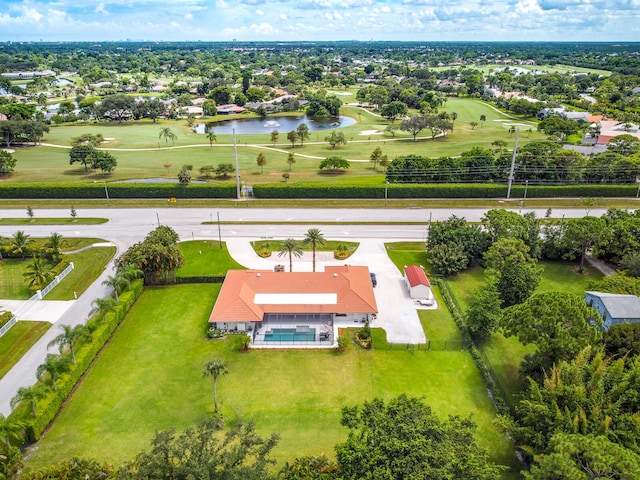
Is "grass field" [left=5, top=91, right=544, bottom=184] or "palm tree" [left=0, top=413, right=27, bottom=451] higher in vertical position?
"grass field" [left=5, top=91, right=544, bottom=184]

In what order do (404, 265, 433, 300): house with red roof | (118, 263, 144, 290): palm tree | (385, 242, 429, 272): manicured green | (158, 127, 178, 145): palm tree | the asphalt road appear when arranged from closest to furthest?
1. (118, 263, 144, 290): palm tree
2. (404, 265, 433, 300): house with red roof
3. (385, 242, 429, 272): manicured green
4. the asphalt road
5. (158, 127, 178, 145): palm tree

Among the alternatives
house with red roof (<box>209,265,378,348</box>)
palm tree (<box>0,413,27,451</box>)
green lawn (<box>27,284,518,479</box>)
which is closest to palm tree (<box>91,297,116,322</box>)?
green lawn (<box>27,284,518,479</box>)

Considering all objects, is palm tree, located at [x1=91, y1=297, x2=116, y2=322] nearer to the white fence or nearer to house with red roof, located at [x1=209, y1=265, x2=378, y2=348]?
the white fence

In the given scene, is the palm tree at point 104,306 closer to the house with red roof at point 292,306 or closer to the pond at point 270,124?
the house with red roof at point 292,306

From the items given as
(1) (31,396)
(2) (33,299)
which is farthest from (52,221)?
(1) (31,396)

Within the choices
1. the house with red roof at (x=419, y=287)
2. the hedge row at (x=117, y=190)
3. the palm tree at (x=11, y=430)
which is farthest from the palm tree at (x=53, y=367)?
the hedge row at (x=117, y=190)
